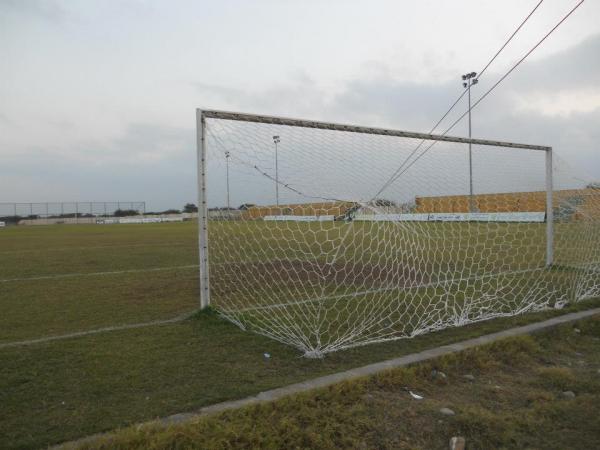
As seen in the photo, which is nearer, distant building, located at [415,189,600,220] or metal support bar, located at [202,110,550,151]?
metal support bar, located at [202,110,550,151]

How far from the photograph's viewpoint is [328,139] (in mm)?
5285

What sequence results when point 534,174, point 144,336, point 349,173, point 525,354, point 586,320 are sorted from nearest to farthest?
point 525,354
point 144,336
point 586,320
point 349,173
point 534,174

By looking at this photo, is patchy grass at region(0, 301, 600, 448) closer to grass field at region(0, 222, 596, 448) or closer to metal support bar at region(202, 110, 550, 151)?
grass field at region(0, 222, 596, 448)

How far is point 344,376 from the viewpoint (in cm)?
308

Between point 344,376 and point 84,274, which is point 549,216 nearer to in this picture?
point 344,376

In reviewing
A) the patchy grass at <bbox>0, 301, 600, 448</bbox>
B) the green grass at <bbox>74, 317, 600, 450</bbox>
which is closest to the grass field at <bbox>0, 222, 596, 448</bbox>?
the patchy grass at <bbox>0, 301, 600, 448</bbox>

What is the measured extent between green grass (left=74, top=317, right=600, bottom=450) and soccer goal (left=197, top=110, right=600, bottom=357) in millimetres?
792

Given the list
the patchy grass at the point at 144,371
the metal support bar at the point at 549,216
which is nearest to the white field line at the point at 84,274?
the patchy grass at the point at 144,371

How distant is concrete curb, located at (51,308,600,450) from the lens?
2.45 meters

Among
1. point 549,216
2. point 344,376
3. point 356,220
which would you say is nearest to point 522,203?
point 549,216

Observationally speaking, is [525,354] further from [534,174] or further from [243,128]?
[534,174]

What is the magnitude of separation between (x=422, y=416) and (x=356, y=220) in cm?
216

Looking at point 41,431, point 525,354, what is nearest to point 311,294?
point 525,354

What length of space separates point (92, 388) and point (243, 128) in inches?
119
